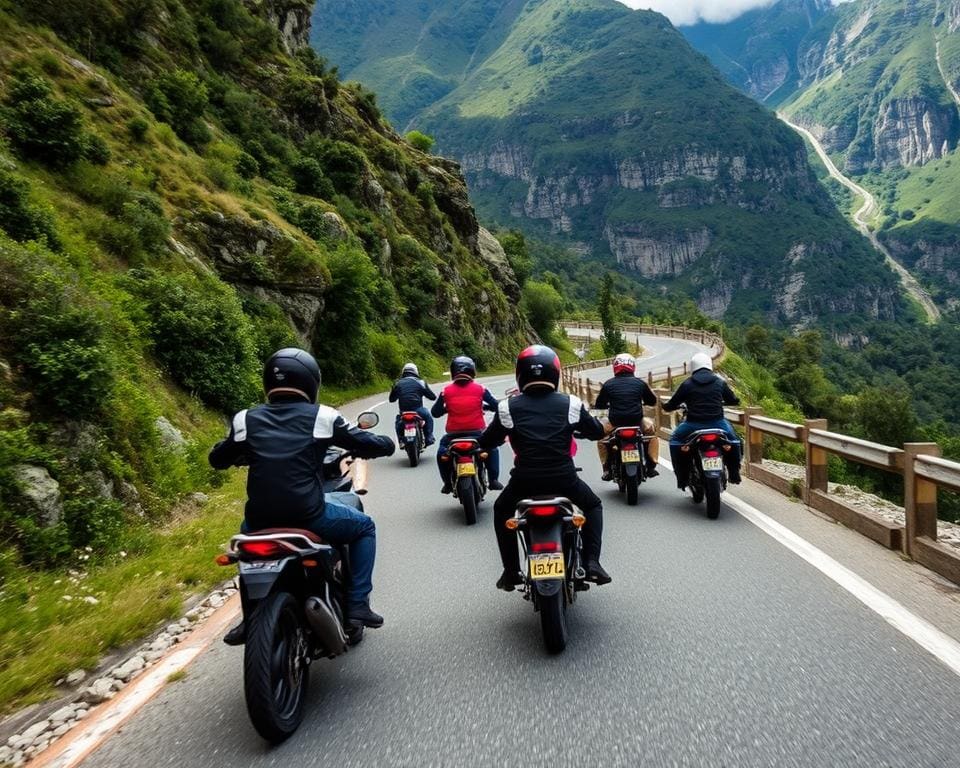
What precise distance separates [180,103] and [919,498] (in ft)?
102

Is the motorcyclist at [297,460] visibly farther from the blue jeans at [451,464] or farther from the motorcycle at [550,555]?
the blue jeans at [451,464]

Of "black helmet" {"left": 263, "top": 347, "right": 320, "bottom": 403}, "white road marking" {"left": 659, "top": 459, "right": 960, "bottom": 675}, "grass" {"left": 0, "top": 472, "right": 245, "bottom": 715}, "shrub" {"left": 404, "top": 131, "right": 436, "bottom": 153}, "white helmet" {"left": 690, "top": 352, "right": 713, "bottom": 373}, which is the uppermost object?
"shrub" {"left": 404, "top": 131, "right": 436, "bottom": 153}

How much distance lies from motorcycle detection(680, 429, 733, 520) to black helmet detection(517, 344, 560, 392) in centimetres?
364

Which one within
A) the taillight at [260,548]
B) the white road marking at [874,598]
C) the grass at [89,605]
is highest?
the taillight at [260,548]

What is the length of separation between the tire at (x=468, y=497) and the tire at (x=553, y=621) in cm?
374

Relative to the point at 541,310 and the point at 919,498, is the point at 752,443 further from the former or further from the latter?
the point at 541,310

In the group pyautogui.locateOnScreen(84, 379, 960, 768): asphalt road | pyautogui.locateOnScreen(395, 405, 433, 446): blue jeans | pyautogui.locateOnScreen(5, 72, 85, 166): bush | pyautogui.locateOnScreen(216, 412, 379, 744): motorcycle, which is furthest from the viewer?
pyautogui.locateOnScreen(5, 72, 85, 166): bush

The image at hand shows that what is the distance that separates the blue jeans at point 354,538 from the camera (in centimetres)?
377

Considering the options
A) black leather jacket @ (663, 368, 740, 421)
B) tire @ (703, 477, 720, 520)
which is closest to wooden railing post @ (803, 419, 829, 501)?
black leather jacket @ (663, 368, 740, 421)

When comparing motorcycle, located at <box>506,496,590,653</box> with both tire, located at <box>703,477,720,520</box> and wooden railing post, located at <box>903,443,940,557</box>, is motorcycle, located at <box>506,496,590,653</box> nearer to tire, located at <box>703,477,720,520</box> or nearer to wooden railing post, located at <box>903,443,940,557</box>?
wooden railing post, located at <box>903,443,940,557</box>

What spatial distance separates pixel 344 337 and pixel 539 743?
1035 inches

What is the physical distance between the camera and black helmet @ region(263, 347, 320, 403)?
12.5ft

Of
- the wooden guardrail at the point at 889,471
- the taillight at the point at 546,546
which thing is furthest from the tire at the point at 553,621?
the wooden guardrail at the point at 889,471

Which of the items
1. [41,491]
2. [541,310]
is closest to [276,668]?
[41,491]
